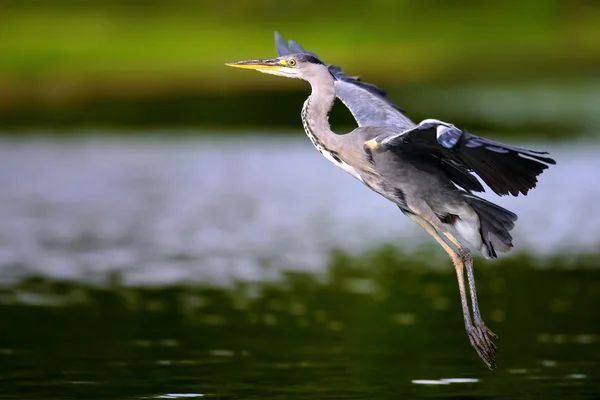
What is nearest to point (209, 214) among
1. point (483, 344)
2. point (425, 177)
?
point (425, 177)

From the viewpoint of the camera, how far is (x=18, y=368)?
9.34 m

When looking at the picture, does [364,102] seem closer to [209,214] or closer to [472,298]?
[472,298]

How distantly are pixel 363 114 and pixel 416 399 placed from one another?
231 cm

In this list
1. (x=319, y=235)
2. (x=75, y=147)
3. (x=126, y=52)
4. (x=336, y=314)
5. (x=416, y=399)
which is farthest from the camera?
(x=126, y=52)

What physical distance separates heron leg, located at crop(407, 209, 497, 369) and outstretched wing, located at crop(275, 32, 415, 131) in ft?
2.37

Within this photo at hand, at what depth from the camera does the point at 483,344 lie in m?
8.66

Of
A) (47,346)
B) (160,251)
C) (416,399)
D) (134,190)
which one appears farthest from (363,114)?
(134,190)

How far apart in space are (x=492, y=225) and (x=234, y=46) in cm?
4445

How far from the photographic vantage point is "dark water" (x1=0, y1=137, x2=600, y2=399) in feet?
29.7

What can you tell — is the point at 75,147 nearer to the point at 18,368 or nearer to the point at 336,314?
the point at 336,314

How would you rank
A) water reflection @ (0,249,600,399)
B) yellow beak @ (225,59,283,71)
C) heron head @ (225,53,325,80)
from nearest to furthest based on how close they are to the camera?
1. water reflection @ (0,249,600,399)
2. yellow beak @ (225,59,283,71)
3. heron head @ (225,53,325,80)

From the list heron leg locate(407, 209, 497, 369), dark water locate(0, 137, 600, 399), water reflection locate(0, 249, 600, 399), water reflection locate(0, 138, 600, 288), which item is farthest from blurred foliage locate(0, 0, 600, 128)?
heron leg locate(407, 209, 497, 369)

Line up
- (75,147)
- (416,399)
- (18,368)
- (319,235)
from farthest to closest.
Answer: (75,147), (319,235), (18,368), (416,399)

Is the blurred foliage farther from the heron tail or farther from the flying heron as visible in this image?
the heron tail
